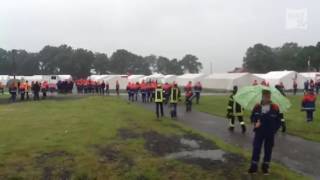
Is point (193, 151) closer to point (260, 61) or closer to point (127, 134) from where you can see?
point (127, 134)

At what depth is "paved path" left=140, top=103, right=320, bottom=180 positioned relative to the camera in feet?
36.3

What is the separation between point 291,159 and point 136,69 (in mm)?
143199

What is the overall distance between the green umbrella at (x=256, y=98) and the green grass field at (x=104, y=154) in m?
1.35

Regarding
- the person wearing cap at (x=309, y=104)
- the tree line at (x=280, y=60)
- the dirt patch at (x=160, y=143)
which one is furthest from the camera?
the tree line at (x=280, y=60)

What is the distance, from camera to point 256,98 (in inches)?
436

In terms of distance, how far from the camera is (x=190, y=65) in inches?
6521

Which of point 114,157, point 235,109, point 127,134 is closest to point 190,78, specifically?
point 235,109

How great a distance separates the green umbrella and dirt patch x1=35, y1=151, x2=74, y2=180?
166 inches

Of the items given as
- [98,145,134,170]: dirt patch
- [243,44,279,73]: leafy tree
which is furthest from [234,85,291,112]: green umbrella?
[243,44,279,73]: leafy tree

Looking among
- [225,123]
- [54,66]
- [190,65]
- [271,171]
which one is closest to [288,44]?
→ [190,65]

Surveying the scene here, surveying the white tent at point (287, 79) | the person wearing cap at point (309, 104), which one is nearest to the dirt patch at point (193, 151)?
the person wearing cap at point (309, 104)

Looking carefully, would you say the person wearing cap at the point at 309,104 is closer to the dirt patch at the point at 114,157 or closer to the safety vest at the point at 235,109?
the safety vest at the point at 235,109

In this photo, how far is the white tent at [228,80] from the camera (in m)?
62.2

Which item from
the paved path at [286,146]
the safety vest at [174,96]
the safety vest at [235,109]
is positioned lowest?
the paved path at [286,146]
